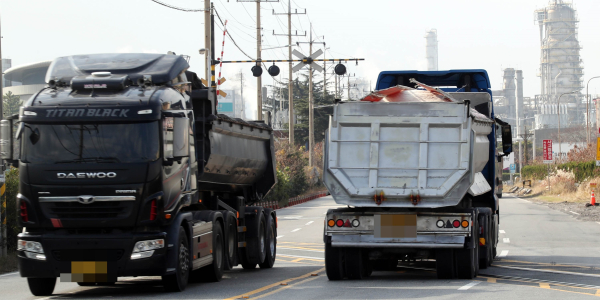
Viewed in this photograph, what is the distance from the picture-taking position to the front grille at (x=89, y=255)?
1091cm

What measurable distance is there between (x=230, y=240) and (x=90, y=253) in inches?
156

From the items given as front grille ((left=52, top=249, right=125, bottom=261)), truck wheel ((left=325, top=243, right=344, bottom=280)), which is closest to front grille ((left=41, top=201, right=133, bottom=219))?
front grille ((left=52, top=249, right=125, bottom=261))

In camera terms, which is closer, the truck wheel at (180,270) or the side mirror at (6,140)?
the side mirror at (6,140)

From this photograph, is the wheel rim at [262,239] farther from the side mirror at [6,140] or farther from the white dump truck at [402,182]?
the side mirror at [6,140]

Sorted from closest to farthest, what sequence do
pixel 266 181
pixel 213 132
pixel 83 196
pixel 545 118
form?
pixel 83 196 < pixel 213 132 < pixel 266 181 < pixel 545 118

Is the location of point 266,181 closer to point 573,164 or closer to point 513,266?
point 513,266

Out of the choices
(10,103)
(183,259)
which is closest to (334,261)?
(183,259)

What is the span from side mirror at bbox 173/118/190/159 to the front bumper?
1232mm

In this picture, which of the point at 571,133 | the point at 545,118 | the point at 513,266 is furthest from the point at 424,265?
the point at 545,118

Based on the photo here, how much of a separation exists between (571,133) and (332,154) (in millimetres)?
139292

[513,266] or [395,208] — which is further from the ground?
[395,208]

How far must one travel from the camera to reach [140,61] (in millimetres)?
12203

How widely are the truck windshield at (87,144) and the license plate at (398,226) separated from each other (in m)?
3.58

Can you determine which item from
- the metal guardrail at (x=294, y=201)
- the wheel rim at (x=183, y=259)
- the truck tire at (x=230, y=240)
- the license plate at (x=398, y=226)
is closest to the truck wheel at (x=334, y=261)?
the license plate at (x=398, y=226)
